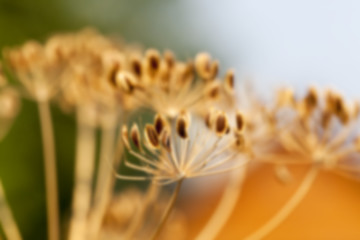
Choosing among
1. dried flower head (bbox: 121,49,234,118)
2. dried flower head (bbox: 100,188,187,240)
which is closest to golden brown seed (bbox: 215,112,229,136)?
dried flower head (bbox: 121,49,234,118)

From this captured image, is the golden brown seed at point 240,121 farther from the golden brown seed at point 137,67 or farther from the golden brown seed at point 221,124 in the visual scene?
the golden brown seed at point 137,67

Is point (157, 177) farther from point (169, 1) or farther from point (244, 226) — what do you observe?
point (169, 1)

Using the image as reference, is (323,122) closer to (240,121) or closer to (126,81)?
(240,121)

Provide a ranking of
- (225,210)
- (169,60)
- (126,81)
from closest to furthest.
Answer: (126,81), (169,60), (225,210)

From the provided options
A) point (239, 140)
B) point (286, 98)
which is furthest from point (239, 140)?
point (286, 98)

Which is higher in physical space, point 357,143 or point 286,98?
point 286,98

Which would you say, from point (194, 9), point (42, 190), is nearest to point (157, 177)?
point (42, 190)
